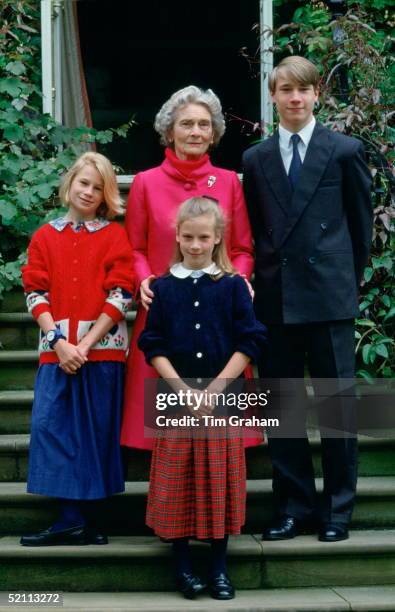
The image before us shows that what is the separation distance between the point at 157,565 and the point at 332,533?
0.65 m

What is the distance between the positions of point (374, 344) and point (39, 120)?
255cm

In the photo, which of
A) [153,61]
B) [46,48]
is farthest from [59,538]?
[153,61]

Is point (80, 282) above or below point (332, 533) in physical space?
above

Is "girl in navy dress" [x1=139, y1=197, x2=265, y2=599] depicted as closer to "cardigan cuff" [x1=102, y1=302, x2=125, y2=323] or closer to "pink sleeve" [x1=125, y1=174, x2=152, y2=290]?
"cardigan cuff" [x1=102, y1=302, x2=125, y2=323]

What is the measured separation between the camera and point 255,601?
129 inches

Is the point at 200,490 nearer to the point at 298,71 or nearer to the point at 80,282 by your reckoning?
the point at 80,282

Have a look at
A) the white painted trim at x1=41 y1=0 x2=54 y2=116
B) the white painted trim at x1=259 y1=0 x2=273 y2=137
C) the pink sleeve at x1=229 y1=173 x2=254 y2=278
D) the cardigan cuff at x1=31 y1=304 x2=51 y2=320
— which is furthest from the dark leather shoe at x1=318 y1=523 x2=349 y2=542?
the white painted trim at x1=41 y1=0 x2=54 y2=116

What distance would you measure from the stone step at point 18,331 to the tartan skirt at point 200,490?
1.47 meters

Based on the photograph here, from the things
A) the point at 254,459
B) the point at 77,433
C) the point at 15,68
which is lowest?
the point at 254,459

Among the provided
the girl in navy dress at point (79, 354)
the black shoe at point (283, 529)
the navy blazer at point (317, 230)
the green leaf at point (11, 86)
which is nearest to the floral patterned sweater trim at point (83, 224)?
the girl in navy dress at point (79, 354)

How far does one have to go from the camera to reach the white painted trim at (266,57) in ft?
19.6

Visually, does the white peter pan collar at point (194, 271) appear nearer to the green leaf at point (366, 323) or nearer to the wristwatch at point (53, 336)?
the wristwatch at point (53, 336)

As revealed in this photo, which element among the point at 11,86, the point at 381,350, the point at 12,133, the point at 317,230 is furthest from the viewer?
the point at 11,86

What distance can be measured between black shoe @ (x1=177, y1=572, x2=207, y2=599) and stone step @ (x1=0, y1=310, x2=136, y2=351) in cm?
164
